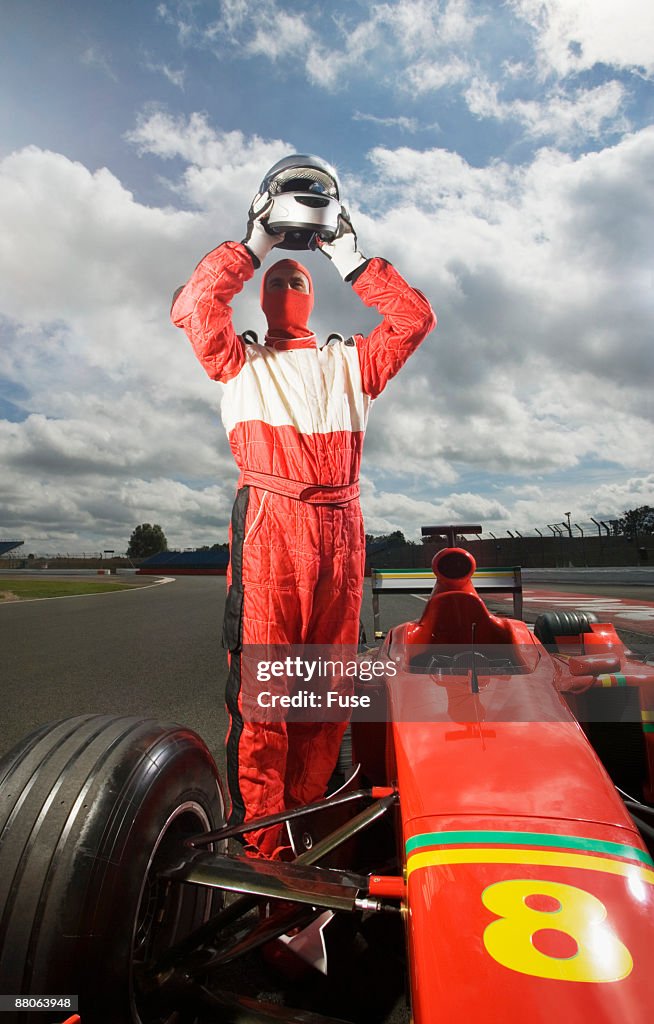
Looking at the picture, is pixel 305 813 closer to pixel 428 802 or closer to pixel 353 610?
pixel 428 802

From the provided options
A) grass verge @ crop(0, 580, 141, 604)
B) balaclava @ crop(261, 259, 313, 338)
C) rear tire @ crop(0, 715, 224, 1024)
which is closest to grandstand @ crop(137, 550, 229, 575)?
grass verge @ crop(0, 580, 141, 604)

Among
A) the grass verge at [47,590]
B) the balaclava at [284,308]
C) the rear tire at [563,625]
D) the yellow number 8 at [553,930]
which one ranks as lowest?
the grass verge at [47,590]

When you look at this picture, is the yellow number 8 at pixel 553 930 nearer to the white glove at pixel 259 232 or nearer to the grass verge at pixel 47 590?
the white glove at pixel 259 232

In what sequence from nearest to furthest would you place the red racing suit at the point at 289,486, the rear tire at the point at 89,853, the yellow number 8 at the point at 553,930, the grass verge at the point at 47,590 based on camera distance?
the yellow number 8 at the point at 553,930, the rear tire at the point at 89,853, the red racing suit at the point at 289,486, the grass verge at the point at 47,590

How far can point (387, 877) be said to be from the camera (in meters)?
1.43

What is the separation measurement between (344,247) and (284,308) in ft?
1.17

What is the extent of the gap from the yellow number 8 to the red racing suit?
1.09 m

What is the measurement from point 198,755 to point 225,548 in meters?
0.73

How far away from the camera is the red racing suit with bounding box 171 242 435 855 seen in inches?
82.6

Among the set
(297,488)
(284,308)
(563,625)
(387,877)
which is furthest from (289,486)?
(563,625)

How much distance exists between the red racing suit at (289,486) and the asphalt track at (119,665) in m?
1.48

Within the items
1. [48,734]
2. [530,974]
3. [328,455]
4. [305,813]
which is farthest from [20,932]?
[328,455]

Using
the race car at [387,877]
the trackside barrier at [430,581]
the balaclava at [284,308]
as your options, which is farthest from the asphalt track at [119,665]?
the balaclava at [284,308]

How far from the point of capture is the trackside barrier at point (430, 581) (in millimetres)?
3234
